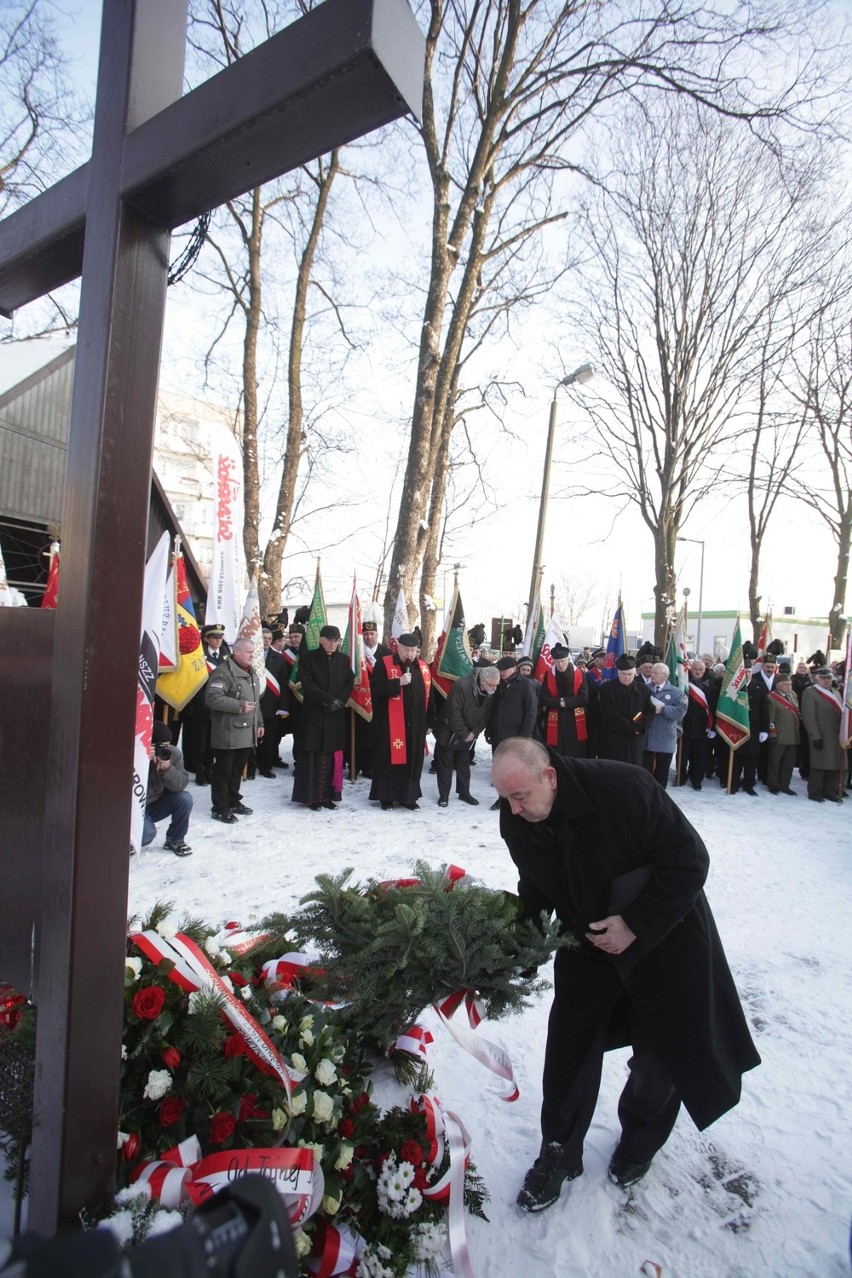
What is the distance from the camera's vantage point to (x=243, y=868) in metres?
6.41

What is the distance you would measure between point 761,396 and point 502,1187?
20948mm

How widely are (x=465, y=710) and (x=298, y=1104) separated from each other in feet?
23.5

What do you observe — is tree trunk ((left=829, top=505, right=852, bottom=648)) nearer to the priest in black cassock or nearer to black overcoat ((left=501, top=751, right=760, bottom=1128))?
the priest in black cassock

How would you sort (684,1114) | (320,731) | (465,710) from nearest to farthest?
1. (684,1114)
2. (320,731)
3. (465,710)

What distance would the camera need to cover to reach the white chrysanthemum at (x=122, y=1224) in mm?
1884

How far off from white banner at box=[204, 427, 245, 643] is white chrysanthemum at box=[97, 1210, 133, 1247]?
18.7 feet

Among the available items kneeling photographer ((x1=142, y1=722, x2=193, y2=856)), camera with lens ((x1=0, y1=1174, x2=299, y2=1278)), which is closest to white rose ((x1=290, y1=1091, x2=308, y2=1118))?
camera with lens ((x1=0, y1=1174, x2=299, y2=1278))

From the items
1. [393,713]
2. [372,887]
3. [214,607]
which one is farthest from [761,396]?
[372,887]

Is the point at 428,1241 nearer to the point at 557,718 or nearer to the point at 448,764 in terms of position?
the point at 448,764

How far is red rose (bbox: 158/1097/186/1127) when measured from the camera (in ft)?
7.60

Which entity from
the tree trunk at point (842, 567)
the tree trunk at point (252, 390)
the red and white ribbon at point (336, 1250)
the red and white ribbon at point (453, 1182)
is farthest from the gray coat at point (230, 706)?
the tree trunk at point (842, 567)

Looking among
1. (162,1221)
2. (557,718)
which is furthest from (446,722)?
(162,1221)

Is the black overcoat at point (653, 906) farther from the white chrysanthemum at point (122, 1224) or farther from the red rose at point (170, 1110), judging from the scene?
the white chrysanthemum at point (122, 1224)

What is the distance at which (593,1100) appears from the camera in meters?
2.95
